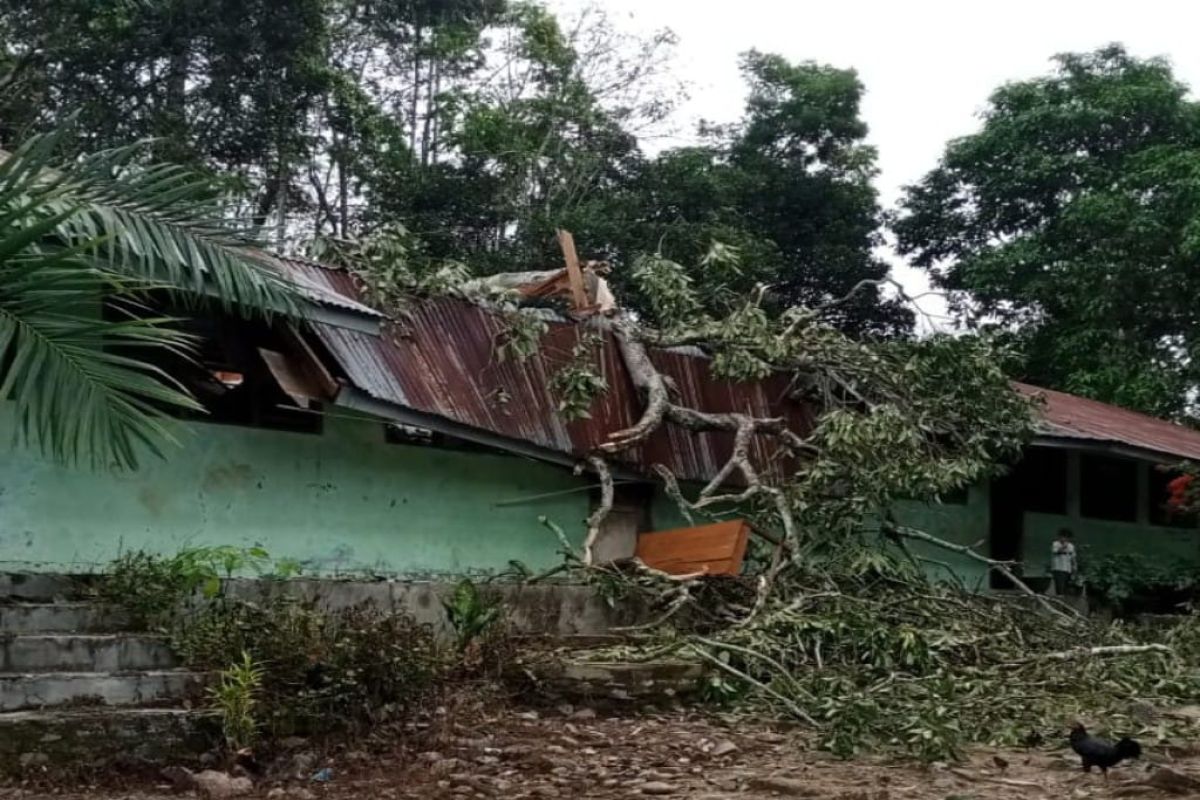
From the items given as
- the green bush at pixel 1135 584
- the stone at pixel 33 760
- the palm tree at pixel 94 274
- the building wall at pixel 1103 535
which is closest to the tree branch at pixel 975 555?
the green bush at pixel 1135 584

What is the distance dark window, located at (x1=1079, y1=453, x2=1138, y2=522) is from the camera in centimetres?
1573

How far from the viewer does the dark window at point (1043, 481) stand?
15.2m

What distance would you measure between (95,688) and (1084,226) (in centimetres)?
1623

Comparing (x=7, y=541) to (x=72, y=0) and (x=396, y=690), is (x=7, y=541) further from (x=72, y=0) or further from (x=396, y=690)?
(x=72, y=0)

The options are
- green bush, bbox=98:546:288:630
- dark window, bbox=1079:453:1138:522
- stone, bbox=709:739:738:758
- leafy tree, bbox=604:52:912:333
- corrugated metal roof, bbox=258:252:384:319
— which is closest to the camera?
stone, bbox=709:739:738:758

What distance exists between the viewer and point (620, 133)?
23.7 m

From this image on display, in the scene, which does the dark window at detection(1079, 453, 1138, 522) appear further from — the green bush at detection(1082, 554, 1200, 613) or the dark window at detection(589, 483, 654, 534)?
the dark window at detection(589, 483, 654, 534)

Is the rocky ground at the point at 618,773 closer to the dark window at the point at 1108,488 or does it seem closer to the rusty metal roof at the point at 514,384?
the rusty metal roof at the point at 514,384

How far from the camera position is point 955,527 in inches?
560

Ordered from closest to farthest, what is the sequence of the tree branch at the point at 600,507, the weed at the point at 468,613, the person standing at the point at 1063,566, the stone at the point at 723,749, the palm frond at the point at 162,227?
the stone at the point at 723,749 < the palm frond at the point at 162,227 < the weed at the point at 468,613 < the tree branch at the point at 600,507 < the person standing at the point at 1063,566

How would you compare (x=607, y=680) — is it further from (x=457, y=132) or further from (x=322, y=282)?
(x=457, y=132)

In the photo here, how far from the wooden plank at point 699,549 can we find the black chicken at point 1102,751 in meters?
3.61

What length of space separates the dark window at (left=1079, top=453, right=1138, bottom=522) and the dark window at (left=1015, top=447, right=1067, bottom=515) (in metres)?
0.34

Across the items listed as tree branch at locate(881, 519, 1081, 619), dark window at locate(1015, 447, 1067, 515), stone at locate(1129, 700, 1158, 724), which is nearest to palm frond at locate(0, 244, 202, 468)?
stone at locate(1129, 700, 1158, 724)
